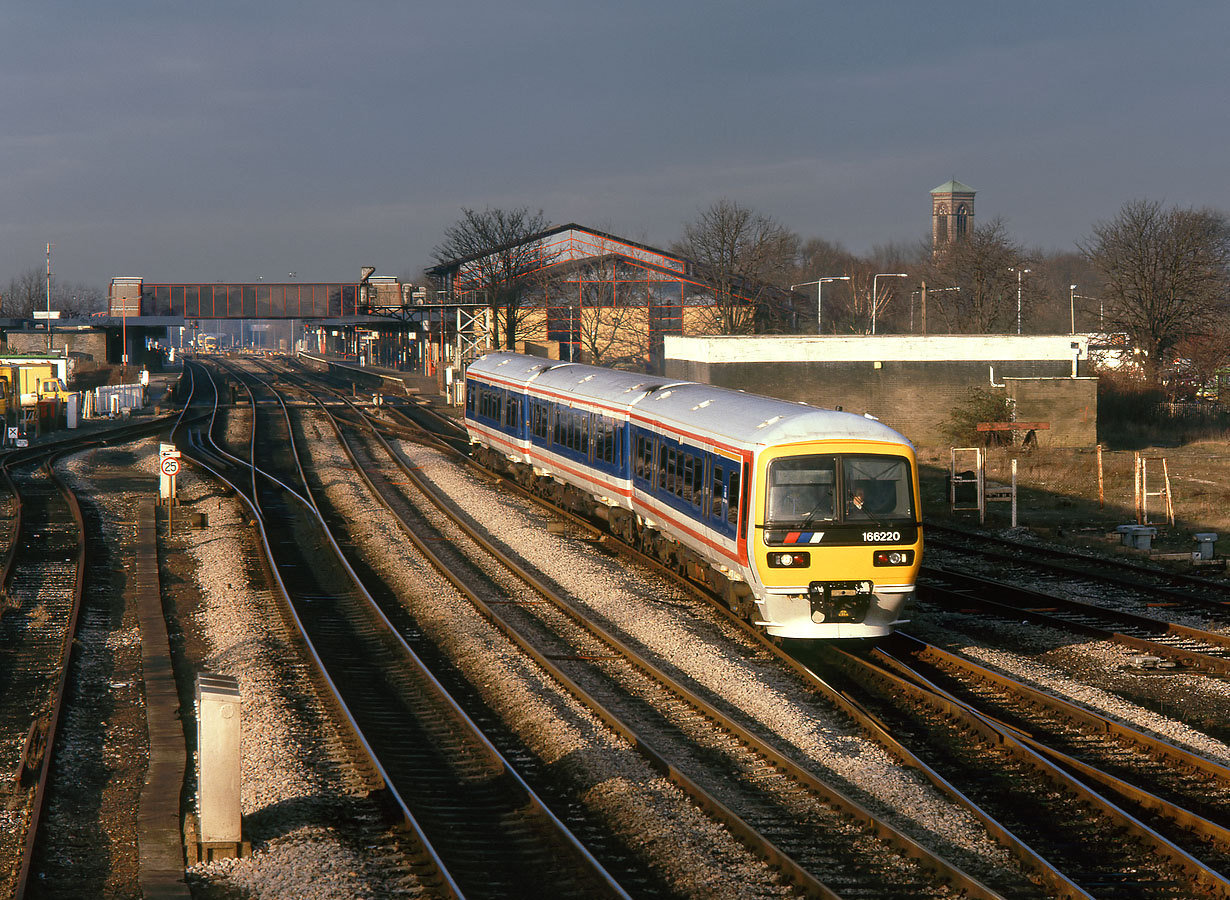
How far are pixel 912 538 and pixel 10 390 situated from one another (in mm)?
41413

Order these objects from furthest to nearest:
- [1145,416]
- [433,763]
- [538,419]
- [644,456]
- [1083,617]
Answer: [1145,416] < [538,419] < [644,456] < [1083,617] < [433,763]

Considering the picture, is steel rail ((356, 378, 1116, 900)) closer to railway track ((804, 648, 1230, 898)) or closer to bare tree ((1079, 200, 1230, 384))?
railway track ((804, 648, 1230, 898))

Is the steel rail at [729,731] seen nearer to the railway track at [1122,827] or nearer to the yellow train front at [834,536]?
the railway track at [1122,827]

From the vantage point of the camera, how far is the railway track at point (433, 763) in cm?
928

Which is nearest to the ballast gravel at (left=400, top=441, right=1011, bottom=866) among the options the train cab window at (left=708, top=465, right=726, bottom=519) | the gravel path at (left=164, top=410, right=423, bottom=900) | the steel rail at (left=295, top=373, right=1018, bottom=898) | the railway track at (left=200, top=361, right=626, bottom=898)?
the steel rail at (left=295, top=373, right=1018, bottom=898)

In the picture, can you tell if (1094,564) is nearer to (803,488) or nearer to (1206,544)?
(1206,544)

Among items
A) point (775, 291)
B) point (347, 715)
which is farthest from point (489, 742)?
point (775, 291)

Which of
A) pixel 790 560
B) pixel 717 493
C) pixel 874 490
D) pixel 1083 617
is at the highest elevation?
pixel 874 490

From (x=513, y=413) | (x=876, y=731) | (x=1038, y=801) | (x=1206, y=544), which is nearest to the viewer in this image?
(x=1038, y=801)

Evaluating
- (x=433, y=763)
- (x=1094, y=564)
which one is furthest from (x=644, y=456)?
(x=433, y=763)

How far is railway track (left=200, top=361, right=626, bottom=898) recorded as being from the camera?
928 cm

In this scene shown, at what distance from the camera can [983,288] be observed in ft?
267

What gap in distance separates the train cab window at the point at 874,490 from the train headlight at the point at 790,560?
2.27ft

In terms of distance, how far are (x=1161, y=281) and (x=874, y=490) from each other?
53199 millimetres
